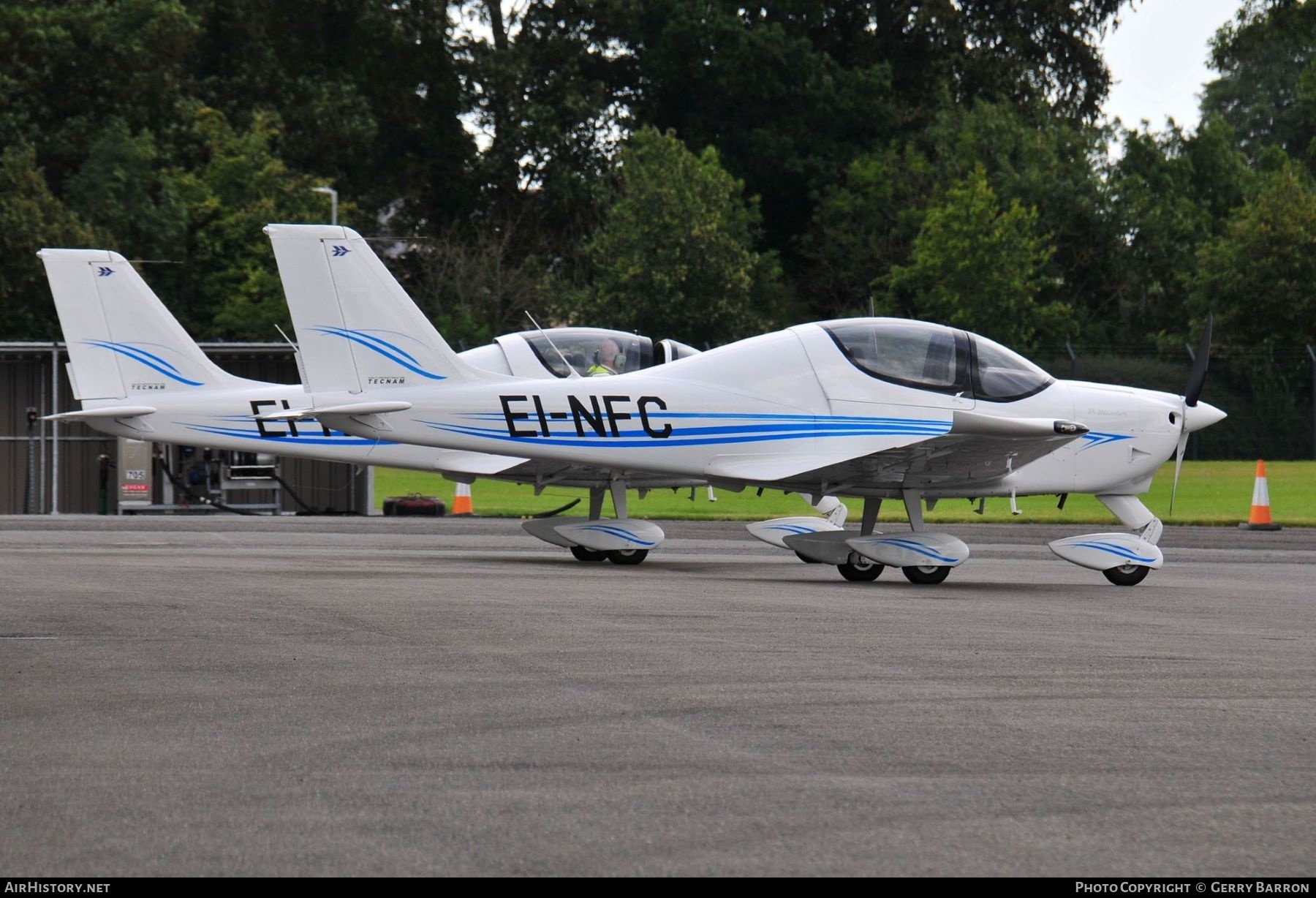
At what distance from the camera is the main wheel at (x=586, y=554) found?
1788cm

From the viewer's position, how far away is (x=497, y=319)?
49.7 meters

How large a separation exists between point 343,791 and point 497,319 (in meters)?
44.2

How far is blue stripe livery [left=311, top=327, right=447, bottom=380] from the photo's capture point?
631 inches

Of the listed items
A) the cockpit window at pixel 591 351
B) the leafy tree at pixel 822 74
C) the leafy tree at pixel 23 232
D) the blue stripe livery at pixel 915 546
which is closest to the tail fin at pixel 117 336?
the cockpit window at pixel 591 351

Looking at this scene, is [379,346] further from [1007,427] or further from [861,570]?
[1007,427]

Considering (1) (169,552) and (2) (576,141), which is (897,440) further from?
(2) (576,141)

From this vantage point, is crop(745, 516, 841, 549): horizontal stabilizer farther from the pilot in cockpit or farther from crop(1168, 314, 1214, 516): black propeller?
crop(1168, 314, 1214, 516): black propeller

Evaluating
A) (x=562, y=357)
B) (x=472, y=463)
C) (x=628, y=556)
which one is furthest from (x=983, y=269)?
(x=628, y=556)

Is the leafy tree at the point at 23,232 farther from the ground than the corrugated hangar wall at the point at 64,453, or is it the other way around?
the leafy tree at the point at 23,232

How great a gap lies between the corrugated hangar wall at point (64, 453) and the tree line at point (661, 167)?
411 inches

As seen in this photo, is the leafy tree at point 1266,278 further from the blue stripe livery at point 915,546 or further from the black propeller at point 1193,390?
the blue stripe livery at point 915,546

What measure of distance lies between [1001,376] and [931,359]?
671mm

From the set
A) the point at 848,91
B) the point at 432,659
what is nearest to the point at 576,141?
the point at 848,91

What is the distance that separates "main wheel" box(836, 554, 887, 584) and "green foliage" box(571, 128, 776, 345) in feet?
97.8
